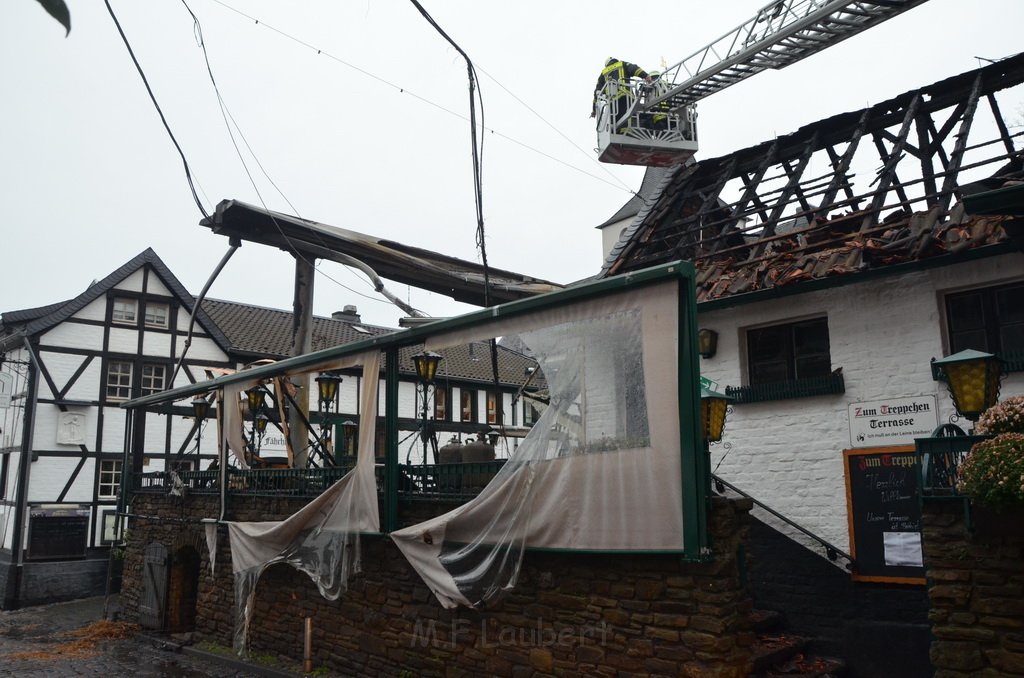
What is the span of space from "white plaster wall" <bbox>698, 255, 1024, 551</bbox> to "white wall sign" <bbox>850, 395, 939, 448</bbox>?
8 centimetres

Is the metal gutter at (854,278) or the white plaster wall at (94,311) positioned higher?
the white plaster wall at (94,311)

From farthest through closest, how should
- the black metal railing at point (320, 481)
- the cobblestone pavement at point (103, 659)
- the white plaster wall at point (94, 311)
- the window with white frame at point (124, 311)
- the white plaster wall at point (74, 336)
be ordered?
1. the window with white frame at point (124, 311)
2. the white plaster wall at point (94, 311)
3. the white plaster wall at point (74, 336)
4. the cobblestone pavement at point (103, 659)
5. the black metal railing at point (320, 481)

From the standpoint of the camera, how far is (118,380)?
20719 millimetres

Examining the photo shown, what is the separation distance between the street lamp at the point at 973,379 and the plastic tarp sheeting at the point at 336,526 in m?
5.82

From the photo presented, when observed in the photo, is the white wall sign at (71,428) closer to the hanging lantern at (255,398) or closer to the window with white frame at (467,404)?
the hanging lantern at (255,398)

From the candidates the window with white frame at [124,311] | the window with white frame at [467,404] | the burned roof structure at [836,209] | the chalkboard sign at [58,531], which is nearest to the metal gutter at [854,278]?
the burned roof structure at [836,209]

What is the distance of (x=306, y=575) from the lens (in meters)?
10.2

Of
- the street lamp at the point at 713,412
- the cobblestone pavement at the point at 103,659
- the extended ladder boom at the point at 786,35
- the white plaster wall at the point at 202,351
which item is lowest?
the cobblestone pavement at the point at 103,659

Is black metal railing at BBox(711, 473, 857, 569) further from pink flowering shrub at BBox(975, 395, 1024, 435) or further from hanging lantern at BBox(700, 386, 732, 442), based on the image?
pink flowering shrub at BBox(975, 395, 1024, 435)

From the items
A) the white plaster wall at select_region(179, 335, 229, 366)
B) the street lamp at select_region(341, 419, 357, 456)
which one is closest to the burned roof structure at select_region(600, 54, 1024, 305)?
the street lamp at select_region(341, 419, 357, 456)

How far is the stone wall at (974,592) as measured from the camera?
5.27m

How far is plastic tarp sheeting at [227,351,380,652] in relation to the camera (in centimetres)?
915

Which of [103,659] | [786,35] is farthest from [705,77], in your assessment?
[103,659]

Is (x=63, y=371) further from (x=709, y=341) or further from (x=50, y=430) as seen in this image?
(x=709, y=341)
